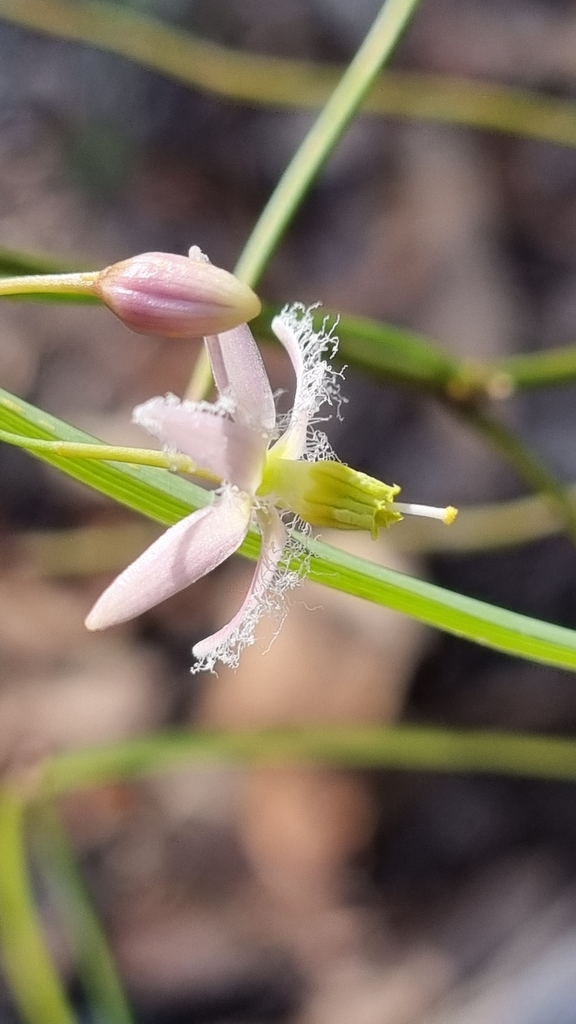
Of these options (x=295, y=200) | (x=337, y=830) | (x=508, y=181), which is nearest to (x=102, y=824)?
(x=337, y=830)

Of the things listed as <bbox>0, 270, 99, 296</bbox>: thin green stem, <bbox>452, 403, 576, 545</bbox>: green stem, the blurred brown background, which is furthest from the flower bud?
the blurred brown background

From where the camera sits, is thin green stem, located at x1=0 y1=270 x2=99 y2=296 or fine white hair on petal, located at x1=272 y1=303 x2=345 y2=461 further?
fine white hair on petal, located at x1=272 y1=303 x2=345 y2=461

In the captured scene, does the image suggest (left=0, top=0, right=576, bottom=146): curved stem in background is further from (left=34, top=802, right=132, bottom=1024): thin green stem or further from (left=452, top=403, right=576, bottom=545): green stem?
(left=34, top=802, right=132, bottom=1024): thin green stem

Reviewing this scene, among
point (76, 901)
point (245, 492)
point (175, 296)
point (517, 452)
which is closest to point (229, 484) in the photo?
point (245, 492)

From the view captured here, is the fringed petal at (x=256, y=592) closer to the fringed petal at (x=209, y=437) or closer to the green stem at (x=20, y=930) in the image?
the fringed petal at (x=209, y=437)

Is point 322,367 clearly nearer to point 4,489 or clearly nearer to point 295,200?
point 295,200

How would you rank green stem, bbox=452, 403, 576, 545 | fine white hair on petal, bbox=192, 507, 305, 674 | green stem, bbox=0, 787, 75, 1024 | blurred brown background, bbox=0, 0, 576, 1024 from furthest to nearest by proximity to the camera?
blurred brown background, bbox=0, 0, 576, 1024 < green stem, bbox=0, 787, 75, 1024 < green stem, bbox=452, 403, 576, 545 < fine white hair on petal, bbox=192, 507, 305, 674

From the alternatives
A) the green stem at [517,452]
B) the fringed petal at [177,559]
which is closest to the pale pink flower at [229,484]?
the fringed petal at [177,559]
